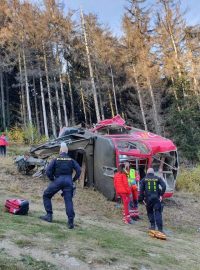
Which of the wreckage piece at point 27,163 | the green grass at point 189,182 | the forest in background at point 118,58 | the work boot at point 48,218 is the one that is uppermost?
the forest in background at point 118,58

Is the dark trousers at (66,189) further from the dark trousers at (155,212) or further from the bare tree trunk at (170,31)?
the bare tree trunk at (170,31)

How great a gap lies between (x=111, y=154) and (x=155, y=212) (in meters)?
4.11

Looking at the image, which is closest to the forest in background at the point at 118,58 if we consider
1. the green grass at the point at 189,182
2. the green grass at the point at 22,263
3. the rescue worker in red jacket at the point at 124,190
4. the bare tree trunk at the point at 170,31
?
the bare tree trunk at the point at 170,31

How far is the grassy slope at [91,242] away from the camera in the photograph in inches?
261

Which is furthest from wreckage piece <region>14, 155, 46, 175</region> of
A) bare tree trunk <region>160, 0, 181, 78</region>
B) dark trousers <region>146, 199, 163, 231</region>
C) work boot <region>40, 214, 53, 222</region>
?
bare tree trunk <region>160, 0, 181, 78</region>

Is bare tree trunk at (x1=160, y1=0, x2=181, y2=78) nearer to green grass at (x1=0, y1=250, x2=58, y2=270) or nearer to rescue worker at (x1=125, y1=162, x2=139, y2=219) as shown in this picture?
rescue worker at (x1=125, y1=162, x2=139, y2=219)

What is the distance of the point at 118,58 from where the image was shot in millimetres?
36500

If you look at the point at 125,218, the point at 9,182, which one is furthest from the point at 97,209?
the point at 9,182

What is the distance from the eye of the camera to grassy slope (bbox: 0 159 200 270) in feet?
21.8

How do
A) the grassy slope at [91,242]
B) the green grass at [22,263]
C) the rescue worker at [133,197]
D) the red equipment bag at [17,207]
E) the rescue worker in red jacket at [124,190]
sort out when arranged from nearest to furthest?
the green grass at [22,263], the grassy slope at [91,242], the red equipment bag at [17,207], the rescue worker in red jacket at [124,190], the rescue worker at [133,197]

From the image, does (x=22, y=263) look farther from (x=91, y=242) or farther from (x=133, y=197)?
(x=133, y=197)

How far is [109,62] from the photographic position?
36906 millimetres

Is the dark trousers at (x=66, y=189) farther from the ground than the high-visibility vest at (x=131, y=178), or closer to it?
farther from the ground

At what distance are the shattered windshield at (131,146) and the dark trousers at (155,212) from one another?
416 cm
